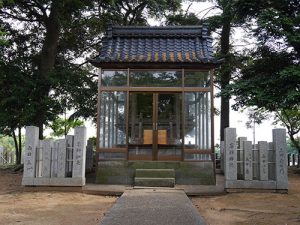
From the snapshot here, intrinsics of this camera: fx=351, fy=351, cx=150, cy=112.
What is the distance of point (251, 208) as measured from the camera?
6664 millimetres

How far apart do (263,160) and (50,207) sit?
5.22 meters

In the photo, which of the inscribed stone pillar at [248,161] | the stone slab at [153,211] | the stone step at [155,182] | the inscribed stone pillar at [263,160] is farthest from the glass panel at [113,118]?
the inscribed stone pillar at [263,160]

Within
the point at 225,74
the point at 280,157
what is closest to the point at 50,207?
the point at 280,157

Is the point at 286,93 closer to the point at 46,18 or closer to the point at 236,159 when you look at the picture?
the point at 236,159

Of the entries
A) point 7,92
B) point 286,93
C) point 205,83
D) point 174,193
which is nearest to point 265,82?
point 286,93

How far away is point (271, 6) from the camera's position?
1088 cm

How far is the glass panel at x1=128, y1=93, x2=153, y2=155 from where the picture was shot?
1049 cm

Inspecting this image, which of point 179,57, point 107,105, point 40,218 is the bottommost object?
point 40,218

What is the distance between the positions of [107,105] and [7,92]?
14.7 feet

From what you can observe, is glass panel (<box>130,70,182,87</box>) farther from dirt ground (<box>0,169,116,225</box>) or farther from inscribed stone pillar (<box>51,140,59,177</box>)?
dirt ground (<box>0,169,116,225</box>)

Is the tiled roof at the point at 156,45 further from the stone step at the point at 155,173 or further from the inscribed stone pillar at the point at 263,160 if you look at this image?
the stone step at the point at 155,173

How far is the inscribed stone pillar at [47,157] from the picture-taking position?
29.1 ft

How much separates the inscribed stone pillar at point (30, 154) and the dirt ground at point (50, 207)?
1.17ft

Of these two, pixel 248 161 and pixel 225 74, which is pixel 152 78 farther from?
pixel 225 74
